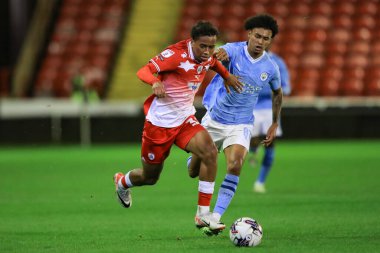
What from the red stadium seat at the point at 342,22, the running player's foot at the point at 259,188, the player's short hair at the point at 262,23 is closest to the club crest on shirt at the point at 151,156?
the player's short hair at the point at 262,23

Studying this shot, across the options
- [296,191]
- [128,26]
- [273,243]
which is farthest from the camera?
[128,26]

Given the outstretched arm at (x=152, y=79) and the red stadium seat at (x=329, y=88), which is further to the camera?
the red stadium seat at (x=329, y=88)

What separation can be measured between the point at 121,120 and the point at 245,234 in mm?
14573

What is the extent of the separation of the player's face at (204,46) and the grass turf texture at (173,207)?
5.47 ft

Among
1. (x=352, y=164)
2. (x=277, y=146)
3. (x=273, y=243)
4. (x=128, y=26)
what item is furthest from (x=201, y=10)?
(x=273, y=243)

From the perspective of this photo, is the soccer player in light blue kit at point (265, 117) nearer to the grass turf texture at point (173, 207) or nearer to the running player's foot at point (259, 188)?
the running player's foot at point (259, 188)

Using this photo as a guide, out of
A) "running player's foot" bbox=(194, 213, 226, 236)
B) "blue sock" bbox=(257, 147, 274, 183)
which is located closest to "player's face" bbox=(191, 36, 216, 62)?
"running player's foot" bbox=(194, 213, 226, 236)

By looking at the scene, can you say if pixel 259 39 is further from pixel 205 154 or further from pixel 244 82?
pixel 205 154

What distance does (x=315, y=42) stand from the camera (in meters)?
24.5

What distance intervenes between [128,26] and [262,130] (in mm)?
14319

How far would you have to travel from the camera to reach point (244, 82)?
345 inches

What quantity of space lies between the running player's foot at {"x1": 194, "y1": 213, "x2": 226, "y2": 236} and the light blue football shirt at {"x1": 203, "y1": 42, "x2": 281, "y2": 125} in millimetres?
1325

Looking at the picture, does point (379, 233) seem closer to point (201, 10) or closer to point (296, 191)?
point (296, 191)

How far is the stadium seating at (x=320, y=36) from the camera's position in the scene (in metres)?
23.6
